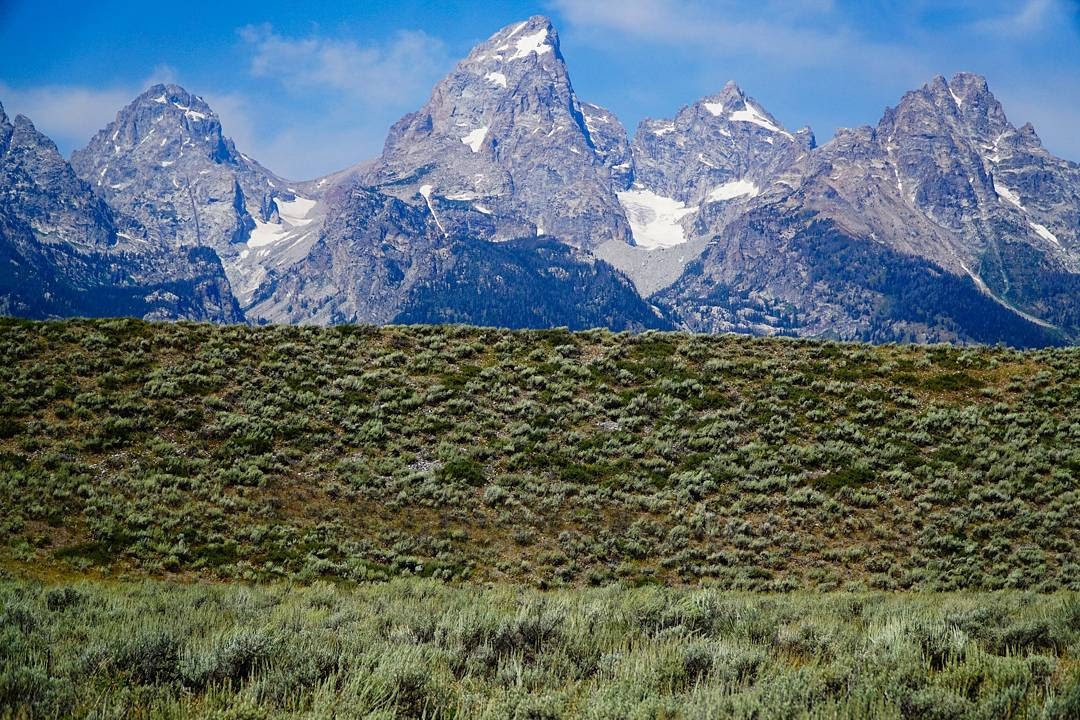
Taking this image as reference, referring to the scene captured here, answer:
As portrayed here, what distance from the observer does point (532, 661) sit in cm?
873

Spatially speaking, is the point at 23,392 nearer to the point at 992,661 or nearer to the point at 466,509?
the point at 466,509

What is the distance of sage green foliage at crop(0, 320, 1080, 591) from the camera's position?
2055 cm

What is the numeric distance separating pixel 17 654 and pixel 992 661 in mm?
10251

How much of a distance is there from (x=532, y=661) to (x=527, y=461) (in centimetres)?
1836

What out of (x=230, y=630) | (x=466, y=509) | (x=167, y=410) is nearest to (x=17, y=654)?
(x=230, y=630)

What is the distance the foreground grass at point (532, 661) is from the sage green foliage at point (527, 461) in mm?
8906

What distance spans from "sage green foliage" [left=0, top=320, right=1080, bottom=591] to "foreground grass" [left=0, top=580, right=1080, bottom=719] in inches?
351

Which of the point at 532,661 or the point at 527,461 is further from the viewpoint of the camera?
the point at 527,461

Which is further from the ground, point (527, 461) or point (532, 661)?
point (527, 461)

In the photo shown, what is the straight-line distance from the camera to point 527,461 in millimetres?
27078

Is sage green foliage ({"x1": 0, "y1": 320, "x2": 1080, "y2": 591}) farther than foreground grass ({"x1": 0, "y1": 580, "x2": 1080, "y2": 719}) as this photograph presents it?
Yes

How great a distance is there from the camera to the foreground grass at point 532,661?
6.54 meters

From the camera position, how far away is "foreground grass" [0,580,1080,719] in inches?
258

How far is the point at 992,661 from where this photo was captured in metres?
7.67
